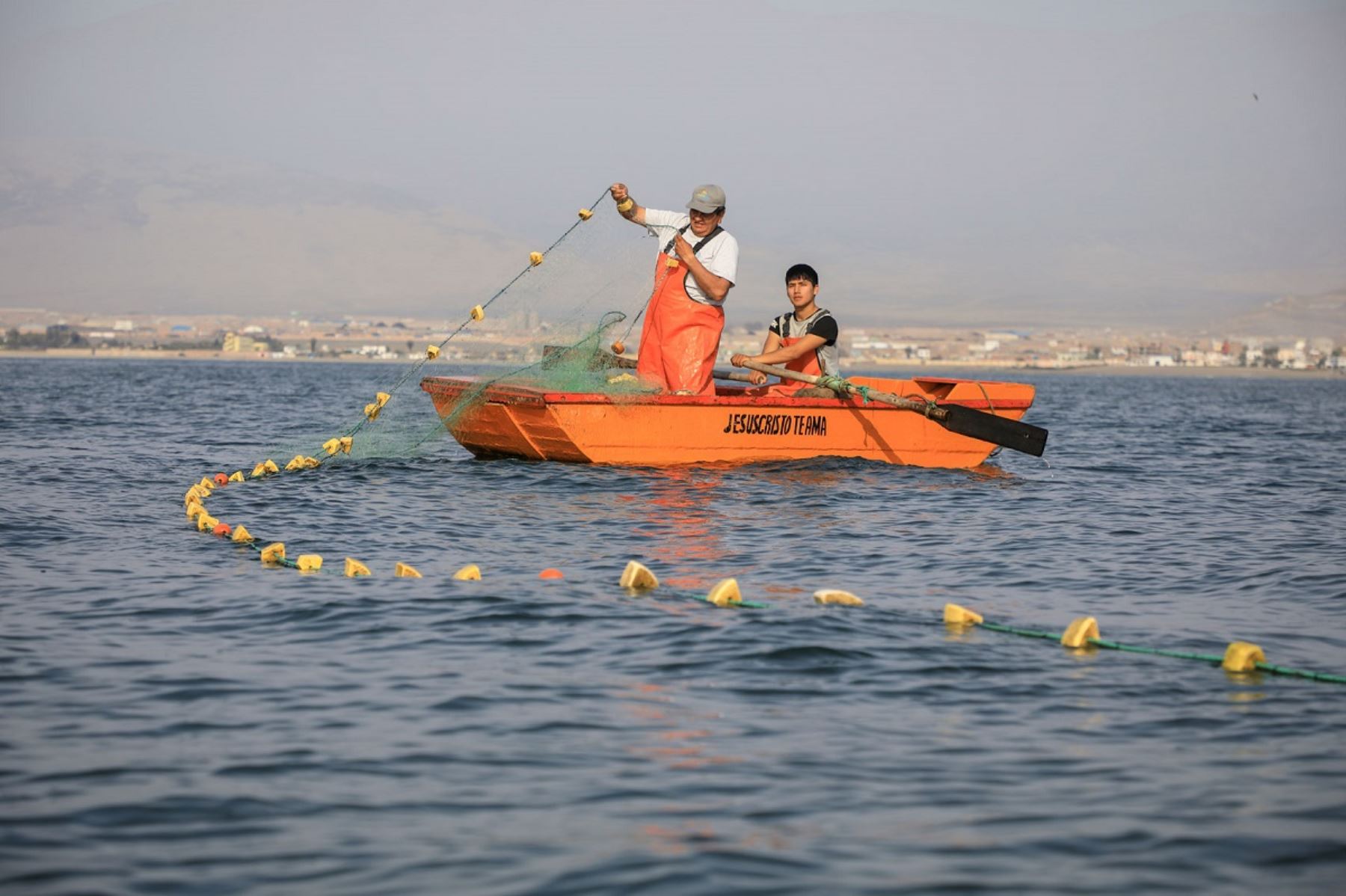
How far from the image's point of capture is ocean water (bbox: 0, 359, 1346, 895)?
5.01 m

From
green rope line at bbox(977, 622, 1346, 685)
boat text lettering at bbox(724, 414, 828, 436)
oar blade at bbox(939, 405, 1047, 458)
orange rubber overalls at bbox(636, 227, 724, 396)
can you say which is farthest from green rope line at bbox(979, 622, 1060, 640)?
oar blade at bbox(939, 405, 1047, 458)

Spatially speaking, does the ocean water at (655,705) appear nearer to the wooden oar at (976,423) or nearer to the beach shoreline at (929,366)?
the wooden oar at (976,423)

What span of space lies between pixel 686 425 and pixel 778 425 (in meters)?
1.09

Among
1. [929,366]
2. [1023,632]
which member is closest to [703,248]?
[1023,632]

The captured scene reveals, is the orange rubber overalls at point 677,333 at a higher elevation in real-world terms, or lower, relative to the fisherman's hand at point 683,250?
lower

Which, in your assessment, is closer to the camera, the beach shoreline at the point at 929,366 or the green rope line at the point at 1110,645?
the green rope line at the point at 1110,645

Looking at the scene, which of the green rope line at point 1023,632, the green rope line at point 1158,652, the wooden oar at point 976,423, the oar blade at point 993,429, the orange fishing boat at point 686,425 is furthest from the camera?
the oar blade at point 993,429

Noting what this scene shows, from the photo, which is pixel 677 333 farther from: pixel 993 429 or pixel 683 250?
pixel 993 429

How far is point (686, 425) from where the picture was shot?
15.5 meters

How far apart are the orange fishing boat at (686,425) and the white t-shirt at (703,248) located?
3.61 feet

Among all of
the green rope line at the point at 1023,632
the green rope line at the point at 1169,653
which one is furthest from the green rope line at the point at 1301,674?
the green rope line at the point at 1023,632

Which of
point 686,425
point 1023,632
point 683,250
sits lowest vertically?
point 1023,632

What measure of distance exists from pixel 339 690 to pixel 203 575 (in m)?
3.39

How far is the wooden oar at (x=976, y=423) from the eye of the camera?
53.8ft
